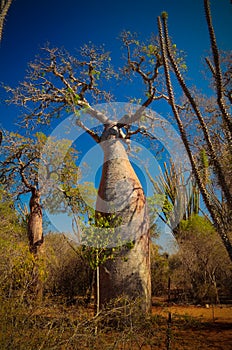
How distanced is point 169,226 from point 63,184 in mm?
5842

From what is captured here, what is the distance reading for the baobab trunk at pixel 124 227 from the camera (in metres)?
4.20

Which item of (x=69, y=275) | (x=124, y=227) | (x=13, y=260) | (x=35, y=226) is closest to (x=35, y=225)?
(x=35, y=226)

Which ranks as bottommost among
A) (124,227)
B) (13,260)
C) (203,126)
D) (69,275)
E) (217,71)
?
(69,275)

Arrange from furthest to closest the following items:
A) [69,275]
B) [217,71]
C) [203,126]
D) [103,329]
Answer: [69,275] → [203,126] → [217,71] → [103,329]

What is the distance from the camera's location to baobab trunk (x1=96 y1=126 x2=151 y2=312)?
420 centimetres

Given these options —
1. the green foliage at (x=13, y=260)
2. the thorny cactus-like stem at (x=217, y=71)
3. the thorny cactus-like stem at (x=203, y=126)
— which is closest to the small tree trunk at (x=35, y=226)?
the green foliage at (x=13, y=260)

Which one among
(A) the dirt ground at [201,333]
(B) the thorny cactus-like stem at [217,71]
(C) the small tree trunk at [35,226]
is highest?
(B) the thorny cactus-like stem at [217,71]

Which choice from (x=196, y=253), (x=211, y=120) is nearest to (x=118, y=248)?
(x=211, y=120)

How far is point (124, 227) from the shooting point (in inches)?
175

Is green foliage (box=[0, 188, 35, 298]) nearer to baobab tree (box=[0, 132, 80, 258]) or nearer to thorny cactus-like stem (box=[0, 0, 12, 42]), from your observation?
baobab tree (box=[0, 132, 80, 258])

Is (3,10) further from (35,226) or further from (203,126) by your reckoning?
(35,226)

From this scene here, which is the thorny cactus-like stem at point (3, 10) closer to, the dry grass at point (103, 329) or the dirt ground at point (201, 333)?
the dry grass at point (103, 329)

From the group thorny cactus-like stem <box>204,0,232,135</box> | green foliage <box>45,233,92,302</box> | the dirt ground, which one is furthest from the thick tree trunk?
thorny cactus-like stem <box>204,0,232,135</box>

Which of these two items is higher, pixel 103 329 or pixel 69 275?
pixel 69 275
